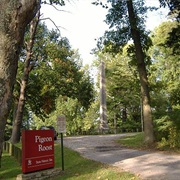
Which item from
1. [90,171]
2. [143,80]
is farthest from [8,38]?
[143,80]

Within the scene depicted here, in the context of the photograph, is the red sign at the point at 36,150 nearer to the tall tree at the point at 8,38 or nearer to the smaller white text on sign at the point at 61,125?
the smaller white text on sign at the point at 61,125

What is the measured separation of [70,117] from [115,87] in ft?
53.5

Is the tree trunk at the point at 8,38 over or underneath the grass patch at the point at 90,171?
over

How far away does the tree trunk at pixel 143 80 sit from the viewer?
16.1 m

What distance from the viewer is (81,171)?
31.7 feet

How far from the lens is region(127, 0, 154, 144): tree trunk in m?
16.1

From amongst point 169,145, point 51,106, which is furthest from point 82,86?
point 169,145

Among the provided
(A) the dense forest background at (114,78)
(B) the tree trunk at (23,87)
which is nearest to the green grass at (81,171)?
(A) the dense forest background at (114,78)

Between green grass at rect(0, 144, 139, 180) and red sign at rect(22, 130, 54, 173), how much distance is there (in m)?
0.73

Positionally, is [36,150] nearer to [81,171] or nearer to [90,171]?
[81,171]

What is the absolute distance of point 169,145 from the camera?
14195 mm

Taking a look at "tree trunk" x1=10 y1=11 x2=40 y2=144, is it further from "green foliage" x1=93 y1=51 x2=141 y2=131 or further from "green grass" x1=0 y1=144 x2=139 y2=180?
"green foliage" x1=93 y1=51 x2=141 y2=131

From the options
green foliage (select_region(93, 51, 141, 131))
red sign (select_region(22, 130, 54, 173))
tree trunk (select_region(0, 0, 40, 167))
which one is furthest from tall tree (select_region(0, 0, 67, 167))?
green foliage (select_region(93, 51, 141, 131))

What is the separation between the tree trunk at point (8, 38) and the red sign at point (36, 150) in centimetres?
411
